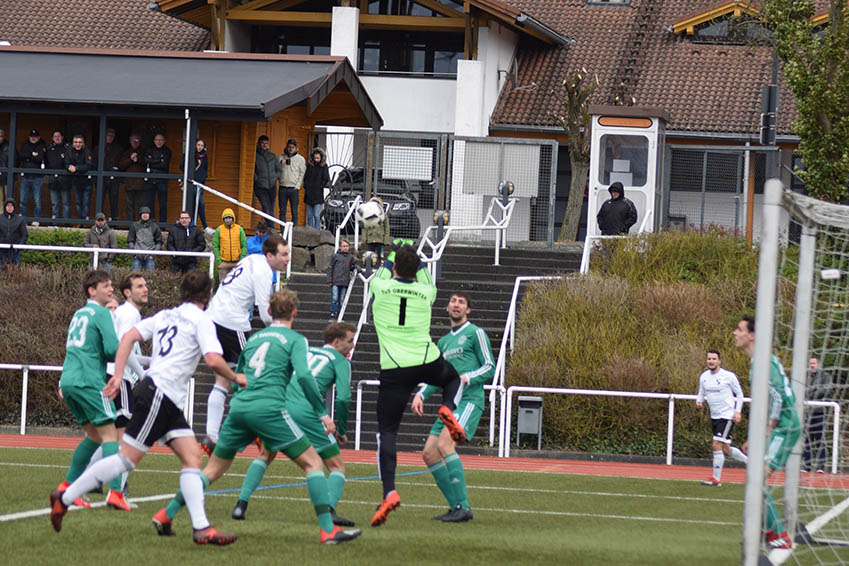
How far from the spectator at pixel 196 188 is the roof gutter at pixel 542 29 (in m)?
13.6

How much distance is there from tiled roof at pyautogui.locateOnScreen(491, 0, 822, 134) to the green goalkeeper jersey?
2930cm

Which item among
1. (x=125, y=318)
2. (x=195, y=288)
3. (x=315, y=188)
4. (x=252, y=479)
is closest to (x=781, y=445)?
(x=252, y=479)

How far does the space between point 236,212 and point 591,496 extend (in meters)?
15.8

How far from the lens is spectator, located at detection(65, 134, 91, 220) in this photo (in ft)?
85.8

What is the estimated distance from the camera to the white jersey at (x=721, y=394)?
16.6 m

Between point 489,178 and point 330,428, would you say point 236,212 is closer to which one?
point 489,178

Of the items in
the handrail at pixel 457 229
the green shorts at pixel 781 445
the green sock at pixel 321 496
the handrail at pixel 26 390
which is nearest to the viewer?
the green sock at pixel 321 496

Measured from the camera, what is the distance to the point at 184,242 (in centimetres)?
2380

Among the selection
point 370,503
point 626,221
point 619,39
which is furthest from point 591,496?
point 619,39

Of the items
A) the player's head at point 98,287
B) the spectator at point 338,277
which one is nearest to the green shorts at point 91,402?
the player's head at point 98,287

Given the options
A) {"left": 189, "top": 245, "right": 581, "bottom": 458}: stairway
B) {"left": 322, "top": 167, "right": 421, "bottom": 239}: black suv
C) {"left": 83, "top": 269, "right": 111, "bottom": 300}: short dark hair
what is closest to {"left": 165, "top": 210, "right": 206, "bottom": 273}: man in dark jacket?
{"left": 189, "top": 245, "right": 581, "bottom": 458}: stairway

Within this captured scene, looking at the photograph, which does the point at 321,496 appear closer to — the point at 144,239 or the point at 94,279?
the point at 94,279

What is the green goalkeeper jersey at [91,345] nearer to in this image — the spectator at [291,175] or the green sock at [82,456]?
the green sock at [82,456]

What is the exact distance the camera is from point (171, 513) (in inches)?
367
